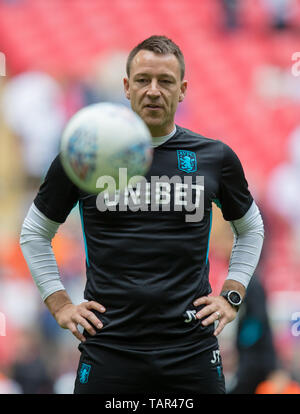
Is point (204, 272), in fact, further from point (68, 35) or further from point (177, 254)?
point (68, 35)

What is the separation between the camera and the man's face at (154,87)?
260 cm

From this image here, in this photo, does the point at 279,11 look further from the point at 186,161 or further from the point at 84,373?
the point at 84,373

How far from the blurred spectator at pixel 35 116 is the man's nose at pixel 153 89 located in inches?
232

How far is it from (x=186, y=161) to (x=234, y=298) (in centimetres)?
61

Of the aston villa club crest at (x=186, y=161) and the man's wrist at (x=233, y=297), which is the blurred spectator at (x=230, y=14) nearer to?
the aston villa club crest at (x=186, y=161)

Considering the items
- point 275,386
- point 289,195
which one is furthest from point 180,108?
point 275,386

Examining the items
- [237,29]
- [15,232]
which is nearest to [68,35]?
[237,29]

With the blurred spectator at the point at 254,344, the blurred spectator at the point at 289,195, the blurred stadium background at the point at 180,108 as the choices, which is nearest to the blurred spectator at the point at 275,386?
the blurred spectator at the point at 254,344

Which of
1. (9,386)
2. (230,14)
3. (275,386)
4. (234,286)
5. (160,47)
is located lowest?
(9,386)

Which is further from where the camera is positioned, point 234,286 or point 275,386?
point 275,386

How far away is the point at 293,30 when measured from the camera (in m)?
9.48

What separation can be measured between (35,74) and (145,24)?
1.83 meters

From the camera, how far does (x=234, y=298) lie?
2775 mm

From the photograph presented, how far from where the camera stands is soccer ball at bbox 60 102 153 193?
234 cm
